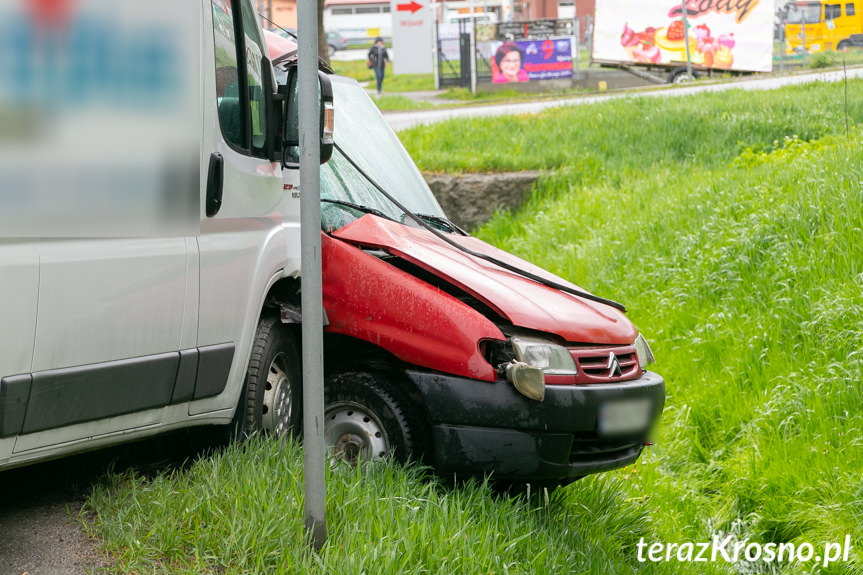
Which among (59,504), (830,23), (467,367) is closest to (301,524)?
(59,504)

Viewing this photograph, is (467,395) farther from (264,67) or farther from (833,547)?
(833,547)

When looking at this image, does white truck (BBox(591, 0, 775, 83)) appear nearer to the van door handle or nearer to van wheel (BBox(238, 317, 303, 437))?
van wheel (BBox(238, 317, 303, 437))

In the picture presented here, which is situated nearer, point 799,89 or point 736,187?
point 736,187

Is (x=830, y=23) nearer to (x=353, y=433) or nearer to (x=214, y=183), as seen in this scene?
(x=353, y=433)

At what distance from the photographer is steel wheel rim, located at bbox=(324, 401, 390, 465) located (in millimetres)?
4316

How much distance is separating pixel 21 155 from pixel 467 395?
→ 203 cm

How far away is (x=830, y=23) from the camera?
33781 millimetres

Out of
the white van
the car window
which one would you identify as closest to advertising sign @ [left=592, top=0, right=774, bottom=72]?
the car window

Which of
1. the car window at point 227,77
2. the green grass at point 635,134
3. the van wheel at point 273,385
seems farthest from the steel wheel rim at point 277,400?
the green grass at point 635,134

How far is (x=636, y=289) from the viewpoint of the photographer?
864cm

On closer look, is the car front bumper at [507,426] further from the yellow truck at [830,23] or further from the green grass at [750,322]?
the yellow truck at [830,23]

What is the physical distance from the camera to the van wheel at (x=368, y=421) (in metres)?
4.26

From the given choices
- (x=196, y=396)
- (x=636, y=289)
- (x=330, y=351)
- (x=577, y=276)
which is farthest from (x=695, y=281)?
(x=196, y=396)

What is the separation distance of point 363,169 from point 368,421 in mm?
1541
